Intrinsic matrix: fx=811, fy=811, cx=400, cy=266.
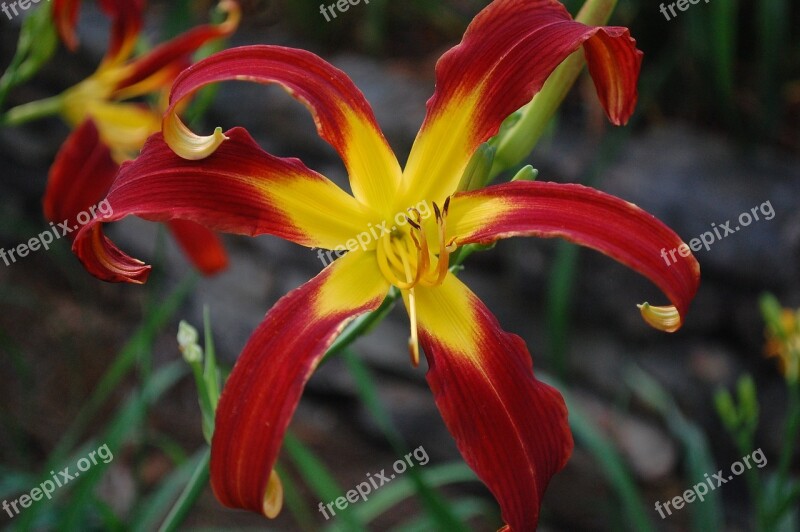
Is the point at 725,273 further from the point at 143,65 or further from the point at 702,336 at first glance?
the point at 143,65

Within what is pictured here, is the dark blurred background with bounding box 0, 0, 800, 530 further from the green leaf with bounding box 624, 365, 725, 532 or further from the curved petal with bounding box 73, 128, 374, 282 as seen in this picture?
the curved petal with bounding box 73, 128, 374, 282

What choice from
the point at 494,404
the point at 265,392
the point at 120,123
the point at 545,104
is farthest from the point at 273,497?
the point at 120,123

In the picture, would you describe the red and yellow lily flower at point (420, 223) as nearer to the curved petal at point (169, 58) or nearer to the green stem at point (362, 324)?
the green stem at point (362, 324)

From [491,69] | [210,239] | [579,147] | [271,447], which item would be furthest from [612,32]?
[579,147]

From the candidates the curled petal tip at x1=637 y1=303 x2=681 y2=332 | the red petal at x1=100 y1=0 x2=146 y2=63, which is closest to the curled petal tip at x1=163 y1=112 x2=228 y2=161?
the curled petal tip at x1=637 y1=303 x2=681 y2=332

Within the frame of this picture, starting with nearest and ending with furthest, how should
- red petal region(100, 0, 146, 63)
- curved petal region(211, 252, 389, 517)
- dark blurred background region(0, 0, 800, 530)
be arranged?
1. curved petal region(211, 252, 389, 517)
2. red petal region(100, 0, 146, 63)
3. dark blurred background region(0, 0, 800, 530)

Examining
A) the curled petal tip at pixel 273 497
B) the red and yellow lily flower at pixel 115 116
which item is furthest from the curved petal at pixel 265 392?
the red and yellow lily flower at pixel 115 116
